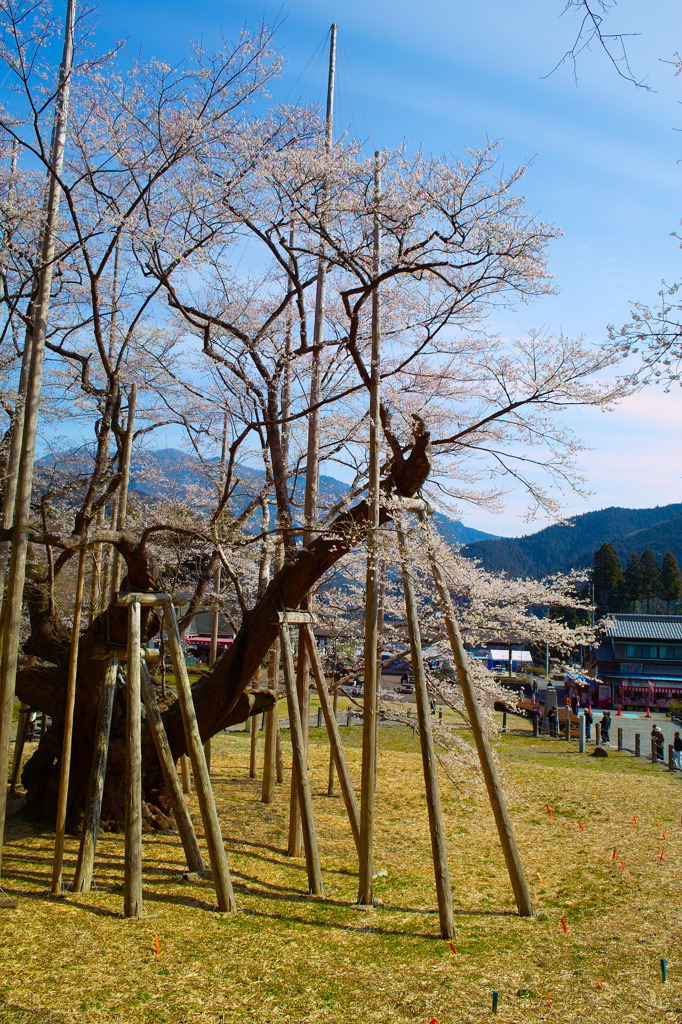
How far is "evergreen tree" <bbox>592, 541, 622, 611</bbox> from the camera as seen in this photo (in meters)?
54.5

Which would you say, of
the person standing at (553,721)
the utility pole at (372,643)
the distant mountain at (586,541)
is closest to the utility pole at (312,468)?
the utility pole at (372,643)

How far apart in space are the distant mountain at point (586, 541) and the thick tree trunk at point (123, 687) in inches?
3897

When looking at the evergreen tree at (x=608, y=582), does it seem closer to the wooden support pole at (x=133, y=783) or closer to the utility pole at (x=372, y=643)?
the utility pole at (x=372, y=643)

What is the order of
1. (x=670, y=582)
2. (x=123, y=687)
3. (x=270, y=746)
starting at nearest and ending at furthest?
(x=123, y=687), (x=270, y=746), (x=670, y=582)

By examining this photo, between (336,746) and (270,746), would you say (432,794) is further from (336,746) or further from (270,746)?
(270,746)

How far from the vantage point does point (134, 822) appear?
6.30m

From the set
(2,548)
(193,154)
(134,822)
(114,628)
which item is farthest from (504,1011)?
(193,154)

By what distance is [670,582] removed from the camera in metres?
54.9

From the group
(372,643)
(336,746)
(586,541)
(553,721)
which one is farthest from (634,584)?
(586,541)

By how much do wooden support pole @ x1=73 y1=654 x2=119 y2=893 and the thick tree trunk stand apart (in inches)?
42.9

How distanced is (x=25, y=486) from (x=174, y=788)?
3274 mm

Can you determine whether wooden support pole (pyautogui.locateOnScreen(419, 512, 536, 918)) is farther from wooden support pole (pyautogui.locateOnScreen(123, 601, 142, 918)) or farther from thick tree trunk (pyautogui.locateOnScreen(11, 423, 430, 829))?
wooden support pole (pyautogui.locateOnScreen(123, 601, 142, 918))

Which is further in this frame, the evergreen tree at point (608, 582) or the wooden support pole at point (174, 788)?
the evergreen tree at point (608, 582)

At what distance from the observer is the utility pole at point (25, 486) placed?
5.80 m
